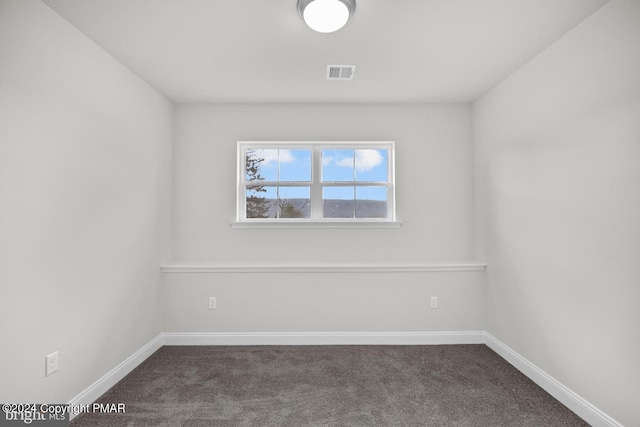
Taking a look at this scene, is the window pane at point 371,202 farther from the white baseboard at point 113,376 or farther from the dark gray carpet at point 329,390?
the white baseboard at point 113,376

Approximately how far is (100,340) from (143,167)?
59.1 inches

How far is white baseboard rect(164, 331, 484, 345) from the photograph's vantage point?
324 centimetres

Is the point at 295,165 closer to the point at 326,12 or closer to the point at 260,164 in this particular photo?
the point at 260,164

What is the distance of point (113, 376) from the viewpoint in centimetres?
246

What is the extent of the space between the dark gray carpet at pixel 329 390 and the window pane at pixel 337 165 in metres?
1.83

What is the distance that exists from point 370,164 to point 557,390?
2.54m

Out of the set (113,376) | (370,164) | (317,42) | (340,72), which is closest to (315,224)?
(370,164)

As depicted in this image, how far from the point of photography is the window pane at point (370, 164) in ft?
11.7

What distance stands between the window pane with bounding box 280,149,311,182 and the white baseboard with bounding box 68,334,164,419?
84.5 inches

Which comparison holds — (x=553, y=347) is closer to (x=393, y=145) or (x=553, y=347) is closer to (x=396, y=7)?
(x=393, y=145)

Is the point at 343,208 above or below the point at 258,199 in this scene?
below

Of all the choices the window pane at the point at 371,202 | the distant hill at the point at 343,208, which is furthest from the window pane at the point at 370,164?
the distant hill at the point at 343,208

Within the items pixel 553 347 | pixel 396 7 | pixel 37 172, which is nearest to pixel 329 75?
pixel 396 7

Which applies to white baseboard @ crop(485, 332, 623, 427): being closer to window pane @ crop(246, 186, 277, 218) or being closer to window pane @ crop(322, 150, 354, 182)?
window pane @ crop(322, 150, 354, 182)
